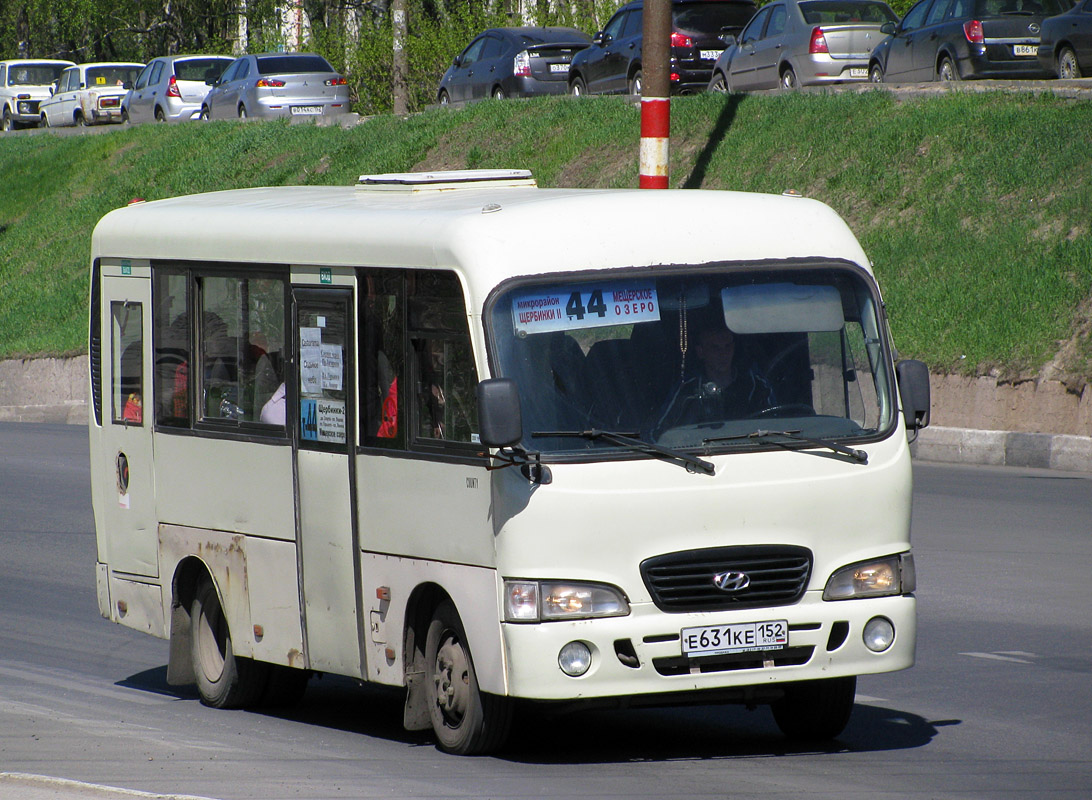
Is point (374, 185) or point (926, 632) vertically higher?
point (374, 185)

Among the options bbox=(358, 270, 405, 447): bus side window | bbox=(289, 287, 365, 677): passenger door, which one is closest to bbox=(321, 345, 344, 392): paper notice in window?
bbox=(289, 287, 365, 677): passenger door

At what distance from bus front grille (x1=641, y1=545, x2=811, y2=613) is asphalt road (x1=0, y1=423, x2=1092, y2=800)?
0.63 meters

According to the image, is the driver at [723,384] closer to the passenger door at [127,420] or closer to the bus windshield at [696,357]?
the bus windshield at [696,357]

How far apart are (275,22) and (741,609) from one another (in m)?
55.5

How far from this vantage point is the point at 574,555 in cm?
650

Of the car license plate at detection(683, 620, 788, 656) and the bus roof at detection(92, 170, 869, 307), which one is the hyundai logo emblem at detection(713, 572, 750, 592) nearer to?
the car license plate at detection(683, 620, 788, 656)

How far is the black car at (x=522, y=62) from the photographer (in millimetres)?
32781

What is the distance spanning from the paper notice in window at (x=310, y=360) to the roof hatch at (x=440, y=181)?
85 cm

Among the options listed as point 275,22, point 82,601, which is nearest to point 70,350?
point 82,601

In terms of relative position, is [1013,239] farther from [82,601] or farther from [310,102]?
[310,102]

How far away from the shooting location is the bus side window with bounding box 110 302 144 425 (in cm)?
897

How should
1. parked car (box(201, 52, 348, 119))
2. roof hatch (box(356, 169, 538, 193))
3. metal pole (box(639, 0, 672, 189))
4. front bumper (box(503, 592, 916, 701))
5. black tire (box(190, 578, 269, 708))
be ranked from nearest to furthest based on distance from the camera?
front bumper (box(503, 592, 916, 701)) → roof hatch (box(356, 169, 538, 193)) → black tire (box(190, 578, 269, 708)) → metal pole (box(639, 0, 672, 189)) → parked car (box(201, 52, 348, 119))

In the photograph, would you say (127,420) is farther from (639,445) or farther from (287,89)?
(287,89)

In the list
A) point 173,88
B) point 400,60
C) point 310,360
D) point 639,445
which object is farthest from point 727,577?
point 173,88
